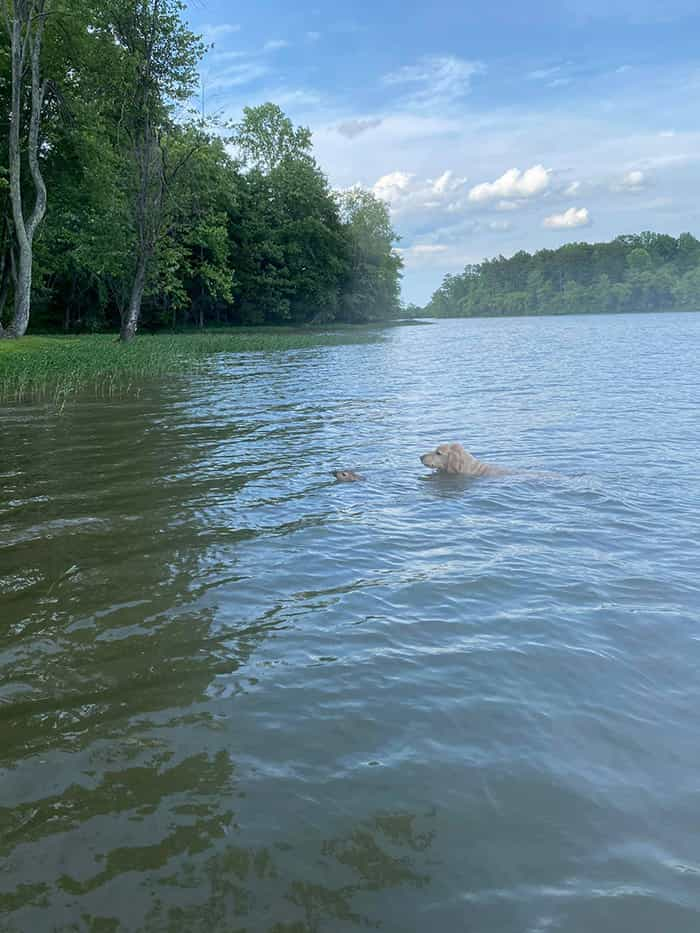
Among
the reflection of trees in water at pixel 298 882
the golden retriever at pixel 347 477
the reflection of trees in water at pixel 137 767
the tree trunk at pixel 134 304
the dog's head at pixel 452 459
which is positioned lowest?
the reflection of trees in water at pixel 298 882

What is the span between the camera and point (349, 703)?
13.8ft

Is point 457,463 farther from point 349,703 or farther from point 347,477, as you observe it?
point 349,703

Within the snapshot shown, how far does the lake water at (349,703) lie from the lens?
2811 millimetres

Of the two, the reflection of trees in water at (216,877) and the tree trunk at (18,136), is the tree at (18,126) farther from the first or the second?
the reflection of trees in water at (216,877)

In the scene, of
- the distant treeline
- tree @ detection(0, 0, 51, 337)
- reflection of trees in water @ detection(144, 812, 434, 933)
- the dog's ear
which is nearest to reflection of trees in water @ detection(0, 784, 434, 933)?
reflection of trees in water @ detection(144, 812, 434, 933)

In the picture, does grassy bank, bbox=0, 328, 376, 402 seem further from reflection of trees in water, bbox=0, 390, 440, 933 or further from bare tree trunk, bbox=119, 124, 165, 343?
reflection of trees in water, bbox=0, 390, 440, 933

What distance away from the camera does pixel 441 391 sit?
21641 mm

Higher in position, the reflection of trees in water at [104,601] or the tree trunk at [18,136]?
the tree trunk at [18,136]

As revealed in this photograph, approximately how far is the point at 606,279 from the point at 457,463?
168m

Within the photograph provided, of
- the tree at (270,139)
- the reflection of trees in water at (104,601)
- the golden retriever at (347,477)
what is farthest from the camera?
the tree at (270,139)

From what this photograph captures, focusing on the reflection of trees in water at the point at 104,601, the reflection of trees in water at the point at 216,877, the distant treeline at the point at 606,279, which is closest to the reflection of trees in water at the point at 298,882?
the reflection of trees in water at the point at 216,877

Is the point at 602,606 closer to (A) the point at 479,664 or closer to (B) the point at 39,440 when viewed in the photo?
(A) the point at 479,664

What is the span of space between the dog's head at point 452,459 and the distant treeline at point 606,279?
162186 mm

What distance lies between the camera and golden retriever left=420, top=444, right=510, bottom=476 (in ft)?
33.4
